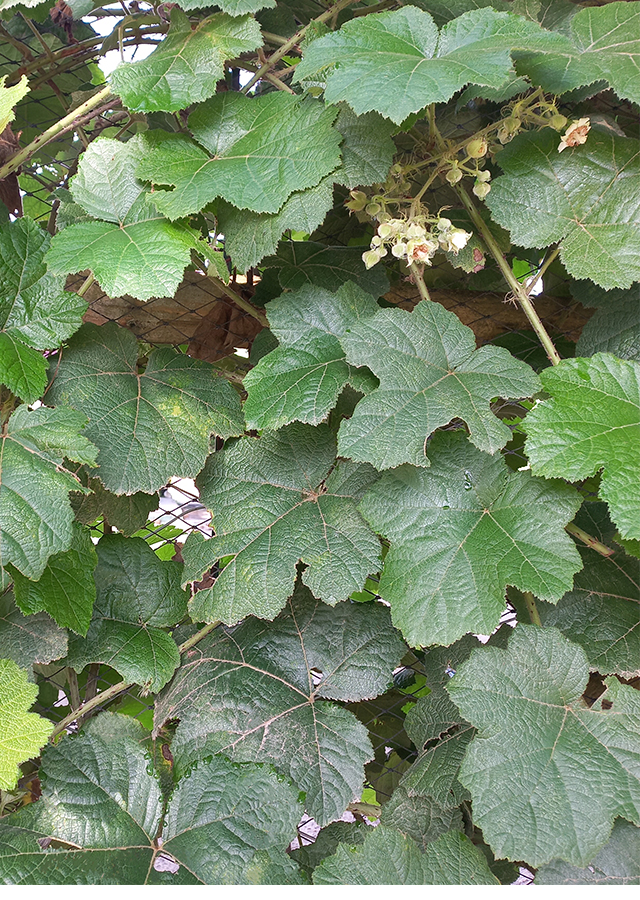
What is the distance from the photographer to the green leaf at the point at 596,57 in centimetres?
89

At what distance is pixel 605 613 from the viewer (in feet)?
3.41

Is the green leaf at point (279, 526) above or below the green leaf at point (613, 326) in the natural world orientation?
above

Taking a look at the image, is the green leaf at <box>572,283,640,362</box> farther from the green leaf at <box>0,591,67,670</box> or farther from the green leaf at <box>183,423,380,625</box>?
the green leaf at <box>0,591,67,670</box>

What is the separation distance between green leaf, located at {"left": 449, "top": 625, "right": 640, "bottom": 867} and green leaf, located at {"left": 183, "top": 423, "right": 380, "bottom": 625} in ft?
0.72

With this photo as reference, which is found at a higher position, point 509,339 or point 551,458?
point 551,458

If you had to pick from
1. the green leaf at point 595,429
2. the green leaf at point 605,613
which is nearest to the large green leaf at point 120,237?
the green leaf at point 595,429

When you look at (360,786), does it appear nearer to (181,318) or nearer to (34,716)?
(34,716)

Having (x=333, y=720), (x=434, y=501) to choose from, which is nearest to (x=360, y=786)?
(x=333, y=720)

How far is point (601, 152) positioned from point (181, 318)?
0.74 meters

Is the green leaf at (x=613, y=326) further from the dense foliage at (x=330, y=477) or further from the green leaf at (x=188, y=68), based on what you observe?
the green leaf at (x=188, y=68)

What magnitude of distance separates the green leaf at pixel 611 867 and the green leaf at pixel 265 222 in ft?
2.85

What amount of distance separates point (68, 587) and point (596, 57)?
40.4 inches

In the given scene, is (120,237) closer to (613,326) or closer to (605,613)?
(613,326)

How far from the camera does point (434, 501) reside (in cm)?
96
